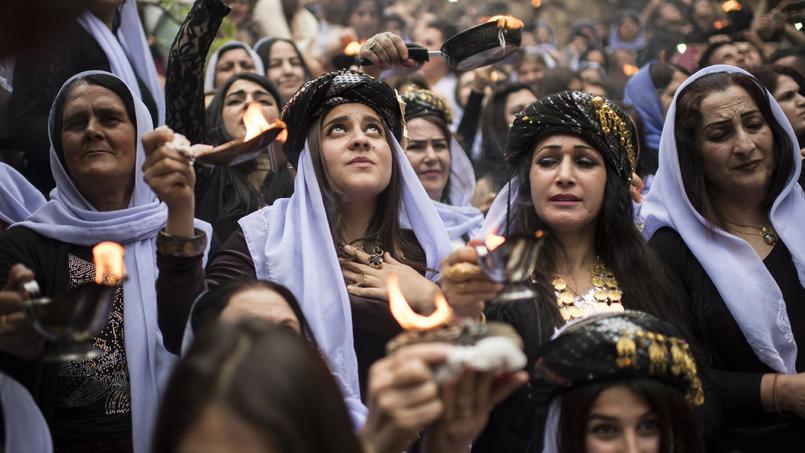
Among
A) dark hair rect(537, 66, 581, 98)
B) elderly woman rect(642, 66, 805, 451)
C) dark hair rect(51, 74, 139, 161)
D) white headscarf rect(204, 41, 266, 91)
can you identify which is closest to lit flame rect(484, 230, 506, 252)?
elderly woman rect(642, 66, 805, 451)

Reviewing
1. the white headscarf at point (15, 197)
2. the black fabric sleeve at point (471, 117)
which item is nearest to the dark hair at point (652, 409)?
the white headscarf at point (15, 197)

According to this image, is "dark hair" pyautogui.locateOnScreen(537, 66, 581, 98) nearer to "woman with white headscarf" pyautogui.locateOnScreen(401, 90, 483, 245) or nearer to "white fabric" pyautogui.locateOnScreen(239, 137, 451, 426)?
"woman with white headscarf" pyautogui.locateOnScreen(401, 90, 483, 245)

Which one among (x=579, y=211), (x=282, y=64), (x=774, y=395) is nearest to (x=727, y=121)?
(x=579, y=211)

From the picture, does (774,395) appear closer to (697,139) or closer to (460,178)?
(697,139)

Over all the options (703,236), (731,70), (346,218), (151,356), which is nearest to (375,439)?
(151,356)

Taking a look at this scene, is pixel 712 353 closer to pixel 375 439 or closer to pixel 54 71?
pixel 375 439

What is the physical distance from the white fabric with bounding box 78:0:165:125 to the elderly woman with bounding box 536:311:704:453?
2.69 metres

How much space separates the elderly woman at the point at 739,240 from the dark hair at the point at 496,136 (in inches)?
63.3

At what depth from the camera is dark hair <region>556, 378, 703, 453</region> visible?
8.87 ft

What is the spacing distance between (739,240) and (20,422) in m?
2.58

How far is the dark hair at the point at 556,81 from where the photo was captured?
6.86 metres

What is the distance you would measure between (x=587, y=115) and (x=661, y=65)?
3.19 metres

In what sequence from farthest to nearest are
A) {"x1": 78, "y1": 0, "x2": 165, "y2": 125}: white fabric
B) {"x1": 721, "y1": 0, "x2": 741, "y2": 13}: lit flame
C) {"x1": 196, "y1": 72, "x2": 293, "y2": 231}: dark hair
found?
{"x1": 721, "y1": 0, "x2": 741, "y2": 13}: lit flame < {"x1": 78, "y1": 0, "x2": 165, "y2": 125}: white fabric < {"x1": 196, "y1": 72, "x2": 293, "y2": 231}: dark hair

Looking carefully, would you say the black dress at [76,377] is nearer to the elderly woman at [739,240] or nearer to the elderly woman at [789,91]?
the elderly woman at [739,240]
